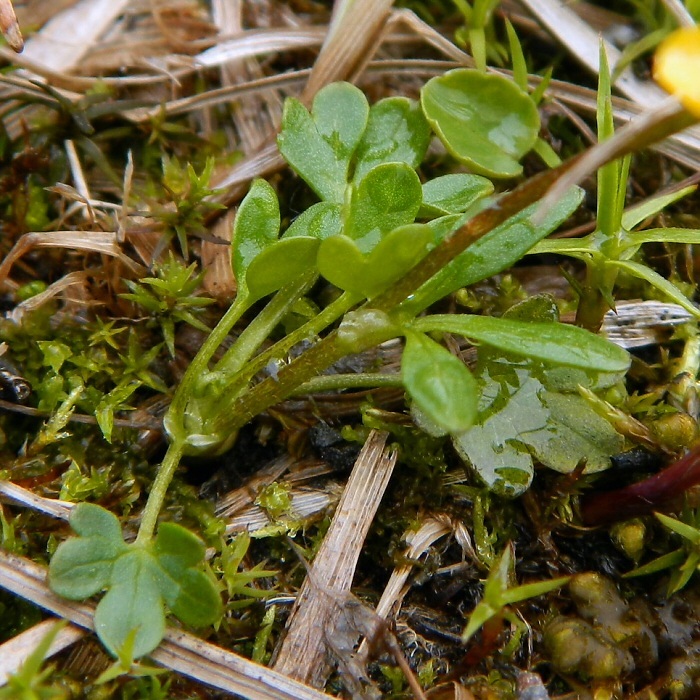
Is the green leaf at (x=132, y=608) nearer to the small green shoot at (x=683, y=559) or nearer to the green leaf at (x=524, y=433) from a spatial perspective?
the green leaf at (x=524, y=433)

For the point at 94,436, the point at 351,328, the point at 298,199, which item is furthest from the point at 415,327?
the point at 94,436

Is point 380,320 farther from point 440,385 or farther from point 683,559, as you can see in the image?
point 683,559

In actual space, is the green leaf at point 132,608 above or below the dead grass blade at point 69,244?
below

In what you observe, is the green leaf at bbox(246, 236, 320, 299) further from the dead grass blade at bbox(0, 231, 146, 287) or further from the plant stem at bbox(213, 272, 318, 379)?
the dead grass blade at bbox(0, 231, 146, 287)

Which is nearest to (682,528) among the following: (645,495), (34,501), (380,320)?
(645,495)

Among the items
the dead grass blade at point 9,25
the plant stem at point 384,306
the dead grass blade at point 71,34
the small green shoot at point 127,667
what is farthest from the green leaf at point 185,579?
the dead grass blade at point 71,34

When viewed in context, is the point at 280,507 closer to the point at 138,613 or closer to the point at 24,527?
the point at 138,613
